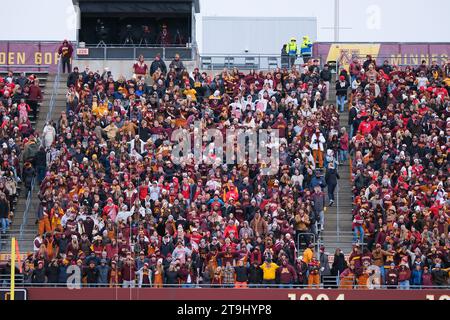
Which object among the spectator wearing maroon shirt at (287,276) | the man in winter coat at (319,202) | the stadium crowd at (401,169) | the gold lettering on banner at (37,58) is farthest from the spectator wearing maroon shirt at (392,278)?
the gold lettering on banner at (37,58)

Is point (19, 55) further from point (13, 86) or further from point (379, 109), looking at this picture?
point (379, 109)

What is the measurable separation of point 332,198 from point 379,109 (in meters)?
3.91

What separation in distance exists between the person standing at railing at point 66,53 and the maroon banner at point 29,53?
4.21 meters

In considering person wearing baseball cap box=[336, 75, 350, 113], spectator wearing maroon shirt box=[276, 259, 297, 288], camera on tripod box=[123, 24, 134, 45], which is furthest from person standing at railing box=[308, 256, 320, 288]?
camera on tripod box=[123, 24, 134, 45]

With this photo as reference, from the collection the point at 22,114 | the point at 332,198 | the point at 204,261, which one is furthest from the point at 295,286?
the point at 22,114

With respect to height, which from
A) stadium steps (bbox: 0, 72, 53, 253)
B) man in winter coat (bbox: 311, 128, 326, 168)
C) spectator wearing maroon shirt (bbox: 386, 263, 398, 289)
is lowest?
spectator wearing maroon shirt (bbox: 386, 263, 398, 289)

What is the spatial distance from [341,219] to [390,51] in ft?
48.0

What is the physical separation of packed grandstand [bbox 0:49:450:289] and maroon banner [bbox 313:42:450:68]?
6.14 m

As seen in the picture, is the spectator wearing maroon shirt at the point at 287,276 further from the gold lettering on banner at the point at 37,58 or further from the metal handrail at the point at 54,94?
the gold lettering on banner at the point at 37,58

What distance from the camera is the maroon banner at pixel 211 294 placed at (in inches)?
1201

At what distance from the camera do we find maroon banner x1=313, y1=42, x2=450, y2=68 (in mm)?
47625

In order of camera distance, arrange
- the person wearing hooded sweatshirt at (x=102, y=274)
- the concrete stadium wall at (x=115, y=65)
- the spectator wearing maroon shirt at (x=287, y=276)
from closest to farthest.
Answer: the spectator wearing maroon shirt at (x=287, y=276) < the person wearing hooded sweatshirt at (x=102, y=274) < the concrete stadium wall at (x=115, y=65)

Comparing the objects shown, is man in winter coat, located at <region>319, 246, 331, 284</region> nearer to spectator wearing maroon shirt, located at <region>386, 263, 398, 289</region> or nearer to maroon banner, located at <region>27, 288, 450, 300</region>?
maroon banner, located at <region>27, 288, 450, 300</region>

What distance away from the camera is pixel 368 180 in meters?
35.0
